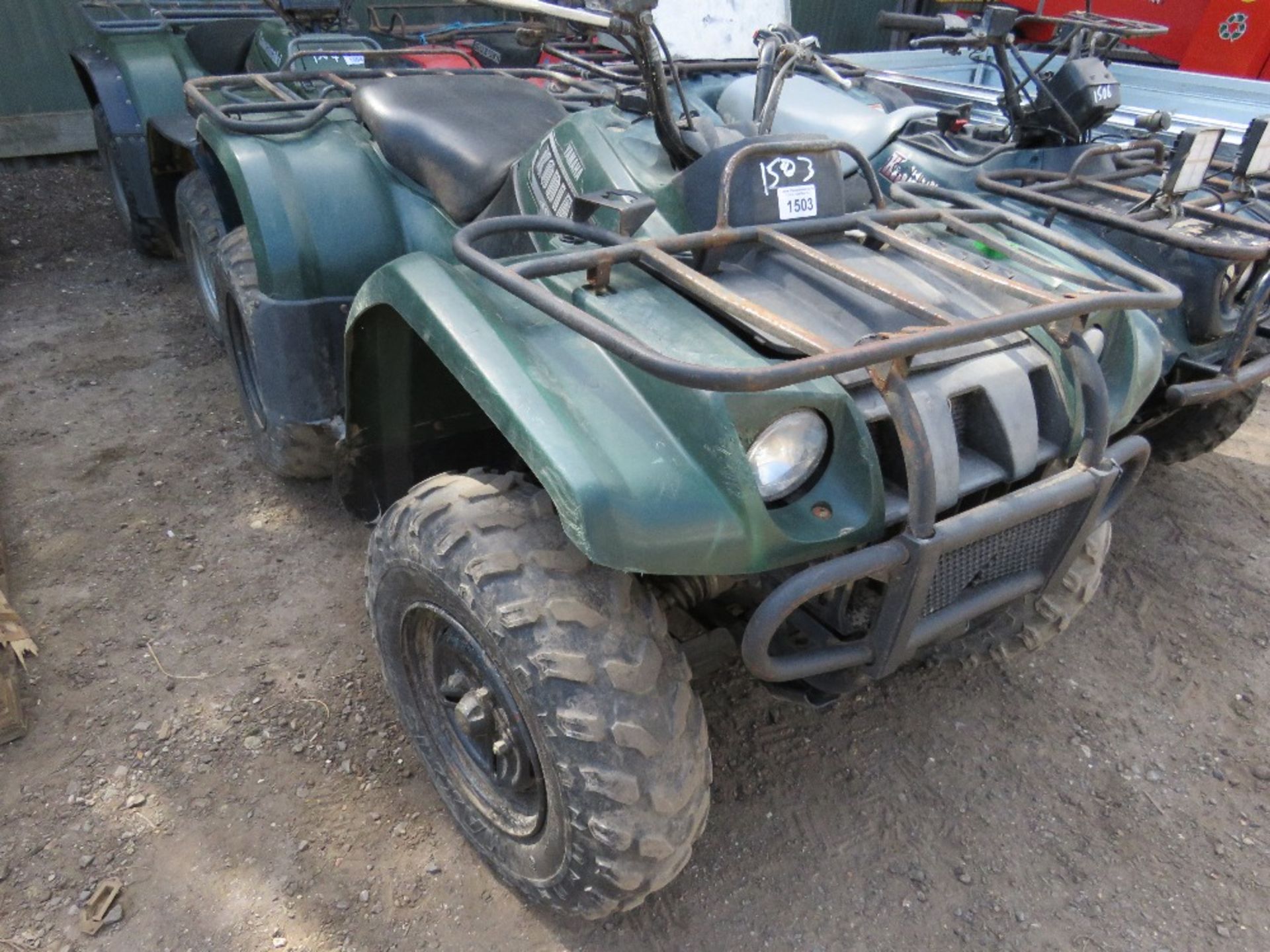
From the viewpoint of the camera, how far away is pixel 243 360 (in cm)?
345

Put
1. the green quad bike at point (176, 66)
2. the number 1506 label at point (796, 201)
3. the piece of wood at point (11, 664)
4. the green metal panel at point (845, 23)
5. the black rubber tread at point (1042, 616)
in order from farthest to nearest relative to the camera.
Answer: the green metal panel at point (845, 23)
the green quad bike at point (176, 66)
the piece of wood at point (11, 664)
the black rubber tread at point (1042, 616)
the number 1506 label at point (796, 201)

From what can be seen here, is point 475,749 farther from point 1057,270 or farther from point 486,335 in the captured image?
point 1057,270

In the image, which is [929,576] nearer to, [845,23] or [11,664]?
[11,664]

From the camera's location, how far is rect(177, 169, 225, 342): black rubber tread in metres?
3.60

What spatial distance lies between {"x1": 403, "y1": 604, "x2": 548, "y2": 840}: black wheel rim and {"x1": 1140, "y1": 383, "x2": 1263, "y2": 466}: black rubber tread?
273cm

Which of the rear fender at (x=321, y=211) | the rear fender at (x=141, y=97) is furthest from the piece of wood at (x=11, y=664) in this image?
the rear fender at (x=141, y=97)

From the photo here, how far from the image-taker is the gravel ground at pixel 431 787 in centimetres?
207

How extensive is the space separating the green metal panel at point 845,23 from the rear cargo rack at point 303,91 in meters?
7.34

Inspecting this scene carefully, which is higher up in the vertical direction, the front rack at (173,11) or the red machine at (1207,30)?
the front rack at (173,11)

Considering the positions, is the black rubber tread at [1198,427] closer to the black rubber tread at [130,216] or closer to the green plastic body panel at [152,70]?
the green plastic body panel at [152,70]

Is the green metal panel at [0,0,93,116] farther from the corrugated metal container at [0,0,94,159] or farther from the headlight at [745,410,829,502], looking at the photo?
the headlight at [745,410,829,502]

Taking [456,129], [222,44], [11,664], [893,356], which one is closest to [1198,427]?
[893,356]

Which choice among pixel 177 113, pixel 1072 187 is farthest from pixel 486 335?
pixel 177 113

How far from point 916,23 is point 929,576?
9.98 feet
